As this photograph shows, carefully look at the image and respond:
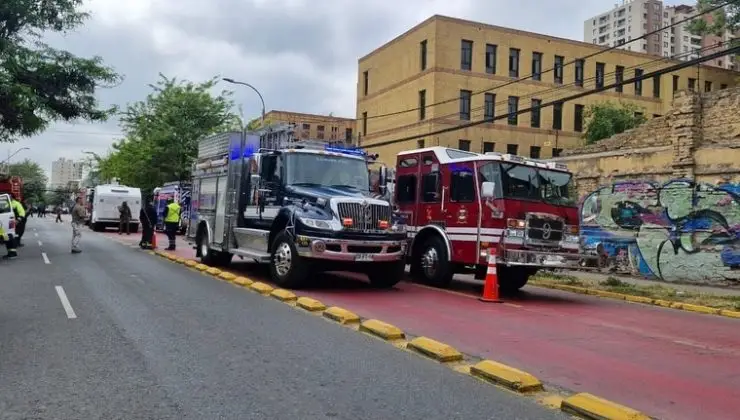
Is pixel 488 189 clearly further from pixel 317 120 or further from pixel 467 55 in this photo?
pixel 317 120

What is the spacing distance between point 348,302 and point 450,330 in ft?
8.68

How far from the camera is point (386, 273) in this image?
1279 centimetres

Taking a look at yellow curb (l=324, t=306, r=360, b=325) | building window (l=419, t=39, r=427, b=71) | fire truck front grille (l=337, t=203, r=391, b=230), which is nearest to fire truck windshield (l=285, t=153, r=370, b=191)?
fire truck front grille (l=337, t=203, r=391, b=230)

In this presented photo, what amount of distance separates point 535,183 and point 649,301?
3226 millimetres

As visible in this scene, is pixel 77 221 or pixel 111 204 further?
pixel 111 204

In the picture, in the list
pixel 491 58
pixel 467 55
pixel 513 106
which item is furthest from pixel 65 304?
pixel 513 106

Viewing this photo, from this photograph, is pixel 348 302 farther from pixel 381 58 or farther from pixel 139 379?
pixel 381 58

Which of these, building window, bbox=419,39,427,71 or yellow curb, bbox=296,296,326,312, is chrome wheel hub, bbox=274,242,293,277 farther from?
building window, bbox=419,39,427,71

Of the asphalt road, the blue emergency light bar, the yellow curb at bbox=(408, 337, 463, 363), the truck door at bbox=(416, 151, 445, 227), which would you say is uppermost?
the blue emergency light bar

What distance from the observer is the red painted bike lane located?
5.88 meters

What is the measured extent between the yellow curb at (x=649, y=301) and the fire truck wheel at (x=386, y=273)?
410 centimetres

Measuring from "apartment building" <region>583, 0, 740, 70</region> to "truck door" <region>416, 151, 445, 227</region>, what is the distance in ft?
185

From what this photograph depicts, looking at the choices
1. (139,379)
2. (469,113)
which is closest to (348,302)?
(139,379)

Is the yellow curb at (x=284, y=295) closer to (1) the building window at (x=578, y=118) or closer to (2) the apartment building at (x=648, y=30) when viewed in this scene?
(1) the building window at (x=578, y=118)
